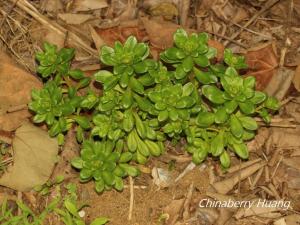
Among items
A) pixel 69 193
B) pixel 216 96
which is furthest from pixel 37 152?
pixel 216 96

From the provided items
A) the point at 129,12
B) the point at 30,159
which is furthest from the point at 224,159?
the point at 129,12

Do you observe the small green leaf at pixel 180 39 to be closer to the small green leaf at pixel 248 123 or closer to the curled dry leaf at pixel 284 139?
the small green leaf at pixel 248 123

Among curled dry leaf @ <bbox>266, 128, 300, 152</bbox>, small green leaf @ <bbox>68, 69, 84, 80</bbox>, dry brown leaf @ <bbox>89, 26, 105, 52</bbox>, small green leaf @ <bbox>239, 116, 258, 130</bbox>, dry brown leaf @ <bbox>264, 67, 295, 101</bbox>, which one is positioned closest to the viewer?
small green leaf @ <bbox>239, 116, 258, 130</bbox>

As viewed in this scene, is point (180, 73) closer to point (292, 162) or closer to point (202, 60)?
point (202, 60)

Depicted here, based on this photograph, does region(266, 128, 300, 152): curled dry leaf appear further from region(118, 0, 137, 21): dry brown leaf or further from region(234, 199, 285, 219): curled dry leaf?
region(118, 0, 137, 21): dry brown leaf

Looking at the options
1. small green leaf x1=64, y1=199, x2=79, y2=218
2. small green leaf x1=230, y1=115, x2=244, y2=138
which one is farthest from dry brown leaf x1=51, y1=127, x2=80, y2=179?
small green leaf x1=230, y1=115, x2=244, y2=138

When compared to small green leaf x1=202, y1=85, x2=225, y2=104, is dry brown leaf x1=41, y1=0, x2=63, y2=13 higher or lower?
higher

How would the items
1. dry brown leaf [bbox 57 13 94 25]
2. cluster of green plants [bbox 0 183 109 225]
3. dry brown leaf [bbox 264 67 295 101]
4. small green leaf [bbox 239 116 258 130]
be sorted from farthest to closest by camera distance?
dry brown leaf [bbox 57 13 94 25]
dry brown leaf [bbox 264 67 295 101]
cluster of green plants [bbox 0 183 109 225]
small green leaf [bbox 239 116 258 130]
